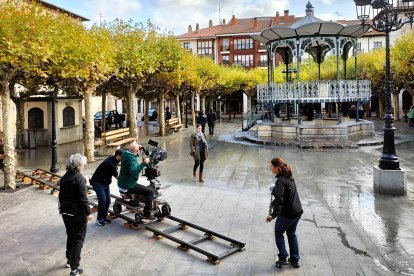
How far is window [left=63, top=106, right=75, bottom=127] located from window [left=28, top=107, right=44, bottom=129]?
1.38 meters

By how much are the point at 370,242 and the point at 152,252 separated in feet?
11.8

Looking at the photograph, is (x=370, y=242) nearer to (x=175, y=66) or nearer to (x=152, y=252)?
(x=152, y=252)

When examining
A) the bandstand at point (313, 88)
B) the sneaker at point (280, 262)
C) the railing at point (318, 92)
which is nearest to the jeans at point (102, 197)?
the sneaker at point (280, 262)

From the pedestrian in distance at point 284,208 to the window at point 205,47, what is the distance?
2621 inches

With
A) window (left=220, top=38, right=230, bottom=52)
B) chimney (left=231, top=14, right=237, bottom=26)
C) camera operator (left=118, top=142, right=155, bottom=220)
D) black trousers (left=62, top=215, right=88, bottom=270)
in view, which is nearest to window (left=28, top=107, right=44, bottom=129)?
camera operator (left=118, top=142, right=155, bottom=220)

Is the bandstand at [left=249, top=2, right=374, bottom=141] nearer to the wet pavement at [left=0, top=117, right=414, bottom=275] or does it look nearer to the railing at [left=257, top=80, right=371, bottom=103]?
the railing at [left=257, top=80, right=371, bottom=103]


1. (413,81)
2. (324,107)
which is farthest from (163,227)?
(324,107)

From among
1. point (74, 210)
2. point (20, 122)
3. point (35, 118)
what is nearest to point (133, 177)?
point (74, 210)

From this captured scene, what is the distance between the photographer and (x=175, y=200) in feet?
30.8

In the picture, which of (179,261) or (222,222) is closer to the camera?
(179,261)

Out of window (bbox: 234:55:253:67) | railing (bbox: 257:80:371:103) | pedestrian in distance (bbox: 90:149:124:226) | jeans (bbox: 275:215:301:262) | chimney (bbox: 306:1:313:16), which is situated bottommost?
jeans (bbox: 275:215:301:262)

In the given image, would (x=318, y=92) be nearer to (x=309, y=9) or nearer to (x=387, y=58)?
(x=309, y=9)

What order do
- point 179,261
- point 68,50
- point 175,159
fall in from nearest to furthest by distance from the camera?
point 179,261 → point 68,50 → point 175,159

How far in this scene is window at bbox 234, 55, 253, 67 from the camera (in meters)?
69.2
